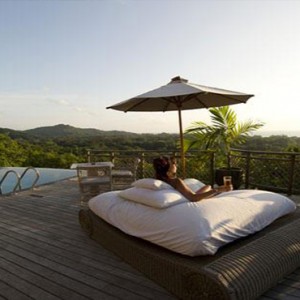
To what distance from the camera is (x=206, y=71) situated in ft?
28.5

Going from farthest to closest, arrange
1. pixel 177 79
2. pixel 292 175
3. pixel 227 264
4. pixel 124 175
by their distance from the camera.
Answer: pixel 124 175 → pixel 292 175 → pixel 177 79 → pixel 227 264

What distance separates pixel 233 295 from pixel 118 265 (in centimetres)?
139

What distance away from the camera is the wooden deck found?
98.6 inches

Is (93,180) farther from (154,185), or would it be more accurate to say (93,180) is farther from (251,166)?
(251,166)

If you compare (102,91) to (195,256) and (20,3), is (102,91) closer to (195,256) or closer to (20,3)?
(20,3)

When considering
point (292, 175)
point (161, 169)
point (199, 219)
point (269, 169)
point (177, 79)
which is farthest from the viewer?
point (269, 169)

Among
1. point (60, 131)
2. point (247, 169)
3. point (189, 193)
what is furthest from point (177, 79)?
point (60, 131)

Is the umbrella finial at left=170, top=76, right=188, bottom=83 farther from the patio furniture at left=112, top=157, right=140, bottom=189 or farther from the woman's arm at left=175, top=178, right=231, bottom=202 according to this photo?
the patio furniture at left=112, top=157, right=140, bottom=189

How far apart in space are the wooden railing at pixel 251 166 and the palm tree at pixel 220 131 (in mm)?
205

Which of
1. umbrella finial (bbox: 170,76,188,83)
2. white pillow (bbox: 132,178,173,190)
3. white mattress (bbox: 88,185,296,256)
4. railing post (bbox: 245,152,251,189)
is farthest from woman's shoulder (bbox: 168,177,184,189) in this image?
railing post (bbox: 245,152,251,189)

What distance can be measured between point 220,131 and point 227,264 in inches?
191

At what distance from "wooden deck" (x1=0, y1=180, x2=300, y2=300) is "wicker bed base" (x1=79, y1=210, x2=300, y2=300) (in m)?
0.13

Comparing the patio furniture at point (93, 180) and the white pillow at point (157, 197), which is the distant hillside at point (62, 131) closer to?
the patio furniture at point (93, 180)

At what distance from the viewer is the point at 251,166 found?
22.1ft
